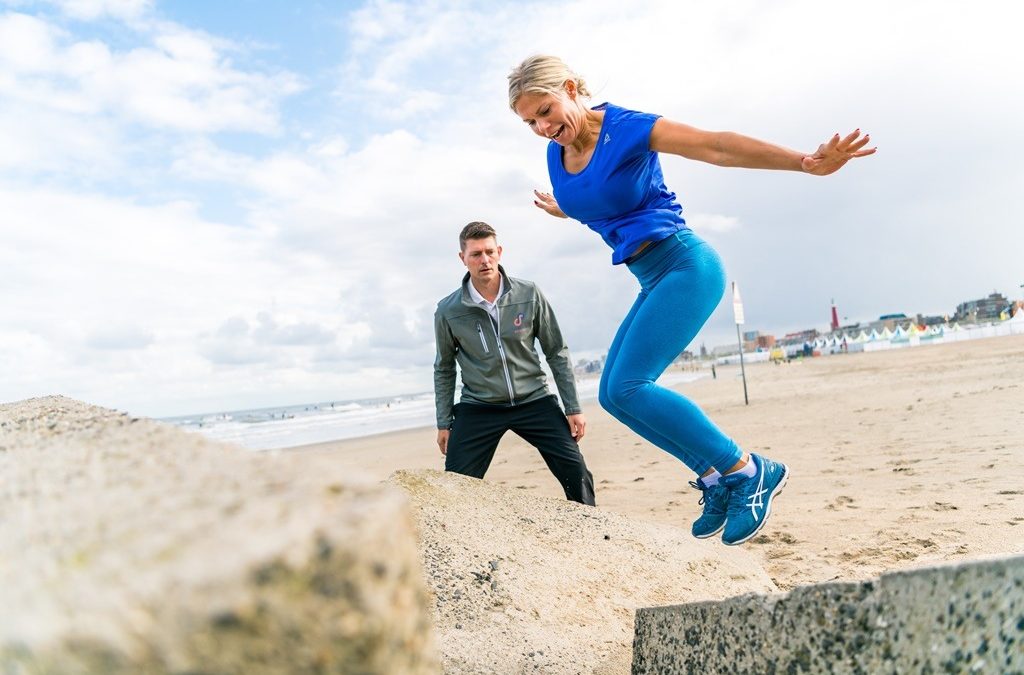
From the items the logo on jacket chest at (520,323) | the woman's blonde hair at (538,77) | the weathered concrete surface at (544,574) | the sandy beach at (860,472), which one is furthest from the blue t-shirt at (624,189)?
the logo on jacket chest at (520,323)

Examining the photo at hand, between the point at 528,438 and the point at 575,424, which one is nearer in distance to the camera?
the point at 528,438

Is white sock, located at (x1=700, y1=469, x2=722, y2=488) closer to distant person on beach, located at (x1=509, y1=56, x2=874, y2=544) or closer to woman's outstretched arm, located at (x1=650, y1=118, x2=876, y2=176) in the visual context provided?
distant person on beach, located at (x1=509, y1=56, x2=874, y2=544)

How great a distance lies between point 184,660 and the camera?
2.14ft

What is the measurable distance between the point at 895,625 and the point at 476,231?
174 inches

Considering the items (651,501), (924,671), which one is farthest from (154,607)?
(651,501)

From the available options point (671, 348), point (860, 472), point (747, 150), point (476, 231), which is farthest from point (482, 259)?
point (860, 472)

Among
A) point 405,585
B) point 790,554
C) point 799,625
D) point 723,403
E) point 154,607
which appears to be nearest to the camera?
point 154,607

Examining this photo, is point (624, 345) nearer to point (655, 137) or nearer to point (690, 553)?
point (655, 137)

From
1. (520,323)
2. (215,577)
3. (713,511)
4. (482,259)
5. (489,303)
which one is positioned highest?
(482,259)

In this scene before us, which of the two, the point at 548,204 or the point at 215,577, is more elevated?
the point at 548,204

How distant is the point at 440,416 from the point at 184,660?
5109 mm

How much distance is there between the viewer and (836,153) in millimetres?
2748

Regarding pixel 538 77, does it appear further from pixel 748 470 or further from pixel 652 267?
pixel 748 470

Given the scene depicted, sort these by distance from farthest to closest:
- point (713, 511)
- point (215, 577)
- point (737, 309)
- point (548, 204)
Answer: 1. point (737, 309)
2. point (548, 204)
3. point (713, 511)
4. point (215, 577)
